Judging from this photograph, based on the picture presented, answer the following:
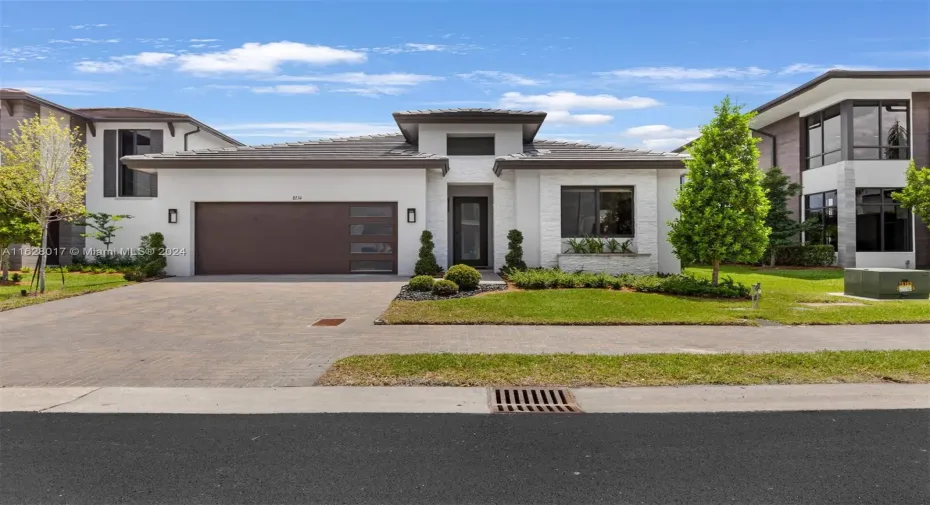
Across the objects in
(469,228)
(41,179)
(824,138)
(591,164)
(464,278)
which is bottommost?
(464,278)

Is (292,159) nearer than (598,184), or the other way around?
(292,159)

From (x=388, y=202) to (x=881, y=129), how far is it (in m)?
20.3

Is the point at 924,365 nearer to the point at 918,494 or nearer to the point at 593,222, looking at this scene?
the point at 918,494

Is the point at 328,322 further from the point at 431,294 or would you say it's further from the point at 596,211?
the point at 596,211

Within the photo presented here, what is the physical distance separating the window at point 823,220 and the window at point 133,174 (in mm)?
27643

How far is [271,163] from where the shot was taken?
57.5ft

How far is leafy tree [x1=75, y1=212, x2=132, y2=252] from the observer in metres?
20.0

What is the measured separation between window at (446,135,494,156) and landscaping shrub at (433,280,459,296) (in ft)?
24.7

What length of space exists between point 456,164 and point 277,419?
15026 mm

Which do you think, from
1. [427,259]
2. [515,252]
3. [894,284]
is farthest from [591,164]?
[894,284]

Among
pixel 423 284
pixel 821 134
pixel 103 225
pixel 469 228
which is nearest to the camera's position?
pixel 423 284

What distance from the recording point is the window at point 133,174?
21.6 m

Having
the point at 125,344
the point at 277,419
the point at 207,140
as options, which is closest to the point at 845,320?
the point at 277,419

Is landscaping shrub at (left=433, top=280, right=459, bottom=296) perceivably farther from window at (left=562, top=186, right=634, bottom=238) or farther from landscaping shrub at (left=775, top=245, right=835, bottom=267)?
landscaping shrub at (left=775, top=245, right=835, bottom=267)
